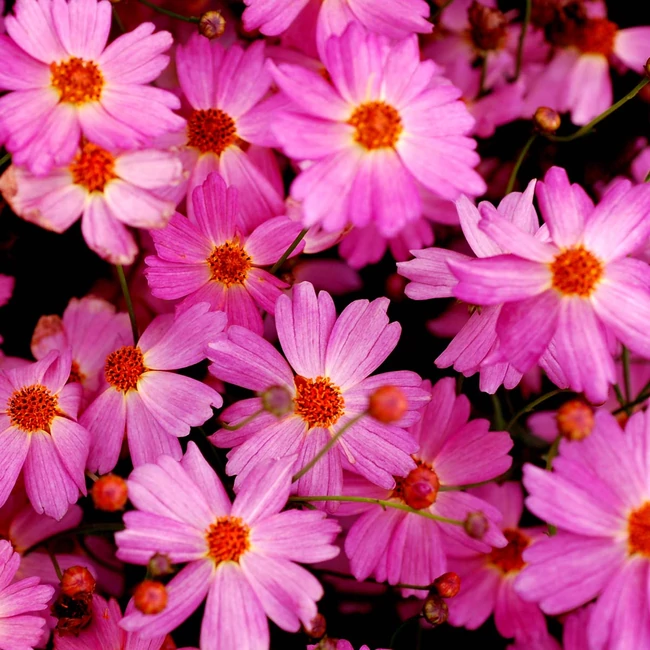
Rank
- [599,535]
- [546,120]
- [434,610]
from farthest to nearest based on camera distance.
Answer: [546,120] < [434,610] < [599,535]

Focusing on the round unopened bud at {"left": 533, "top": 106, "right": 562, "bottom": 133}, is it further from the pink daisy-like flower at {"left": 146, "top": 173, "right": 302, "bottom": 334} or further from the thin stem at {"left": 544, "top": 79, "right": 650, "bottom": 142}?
the pink daisy-like flower at {"left": 146, "top": 173, "right": 302, "bottom": 334}

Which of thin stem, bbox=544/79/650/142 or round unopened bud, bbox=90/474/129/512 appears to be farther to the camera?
thin stem, bbox=544/79/650/142

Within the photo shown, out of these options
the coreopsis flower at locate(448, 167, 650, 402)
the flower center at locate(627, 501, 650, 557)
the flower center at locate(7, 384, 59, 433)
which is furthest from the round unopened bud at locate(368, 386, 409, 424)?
the flower center at locate(7, 384, 59, 433)

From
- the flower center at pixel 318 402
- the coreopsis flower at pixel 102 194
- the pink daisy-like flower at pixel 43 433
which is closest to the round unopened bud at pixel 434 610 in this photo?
the flower center at pixel 318 402

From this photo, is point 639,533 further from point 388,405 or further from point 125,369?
point 125,369

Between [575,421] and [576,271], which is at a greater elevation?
[576,271]

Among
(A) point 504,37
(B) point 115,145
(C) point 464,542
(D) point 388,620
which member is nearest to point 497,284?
(C) point 464,542

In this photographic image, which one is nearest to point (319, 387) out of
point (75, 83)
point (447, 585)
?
point (447, 585)
